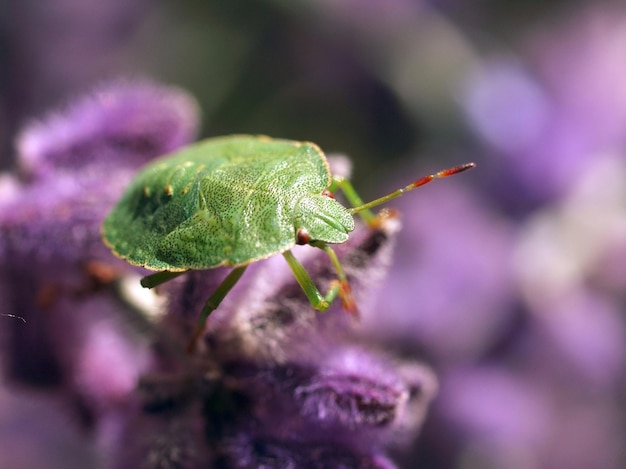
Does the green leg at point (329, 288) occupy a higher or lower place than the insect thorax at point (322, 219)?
lower

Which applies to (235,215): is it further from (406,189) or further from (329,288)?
(406,189)

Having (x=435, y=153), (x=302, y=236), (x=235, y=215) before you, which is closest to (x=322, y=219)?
(x=302, y=236)

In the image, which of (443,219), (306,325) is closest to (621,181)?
(443,219)

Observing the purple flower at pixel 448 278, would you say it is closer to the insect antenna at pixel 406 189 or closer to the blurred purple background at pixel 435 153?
the blurred purple background at pixel 435 153

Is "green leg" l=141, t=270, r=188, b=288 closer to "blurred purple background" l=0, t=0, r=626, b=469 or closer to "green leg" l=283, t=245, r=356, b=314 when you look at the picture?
"green leg" l=283, t=245, r=356, b=314

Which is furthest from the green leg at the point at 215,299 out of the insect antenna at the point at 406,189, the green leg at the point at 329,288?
the insect antenna at the point at 406,189

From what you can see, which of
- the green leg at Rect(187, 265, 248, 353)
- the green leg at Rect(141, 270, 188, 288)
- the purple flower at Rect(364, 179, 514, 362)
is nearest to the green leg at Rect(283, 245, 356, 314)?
the green leg at Rect(187, 265, 248, 353)

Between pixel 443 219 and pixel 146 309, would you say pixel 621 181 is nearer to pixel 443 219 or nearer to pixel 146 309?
pixel 443 219

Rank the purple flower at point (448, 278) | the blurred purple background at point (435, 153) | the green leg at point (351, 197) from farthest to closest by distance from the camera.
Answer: the purple flower at point (448, 278) → the blurred purple background at point (435, 153) → the green leg at point (351, 197)
